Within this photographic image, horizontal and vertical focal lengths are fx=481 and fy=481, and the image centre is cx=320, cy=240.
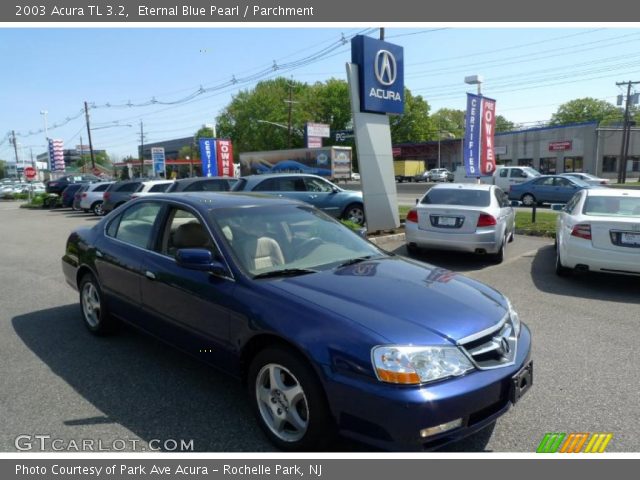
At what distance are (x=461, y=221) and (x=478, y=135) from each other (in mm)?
8892

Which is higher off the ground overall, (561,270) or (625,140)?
(625,140)

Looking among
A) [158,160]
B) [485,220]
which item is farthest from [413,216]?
[158,160]

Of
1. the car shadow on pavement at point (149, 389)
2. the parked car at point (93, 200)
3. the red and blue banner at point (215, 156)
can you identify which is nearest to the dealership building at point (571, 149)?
the red and blue banner at point (215, 156)

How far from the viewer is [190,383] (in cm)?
392

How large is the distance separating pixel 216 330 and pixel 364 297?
1116mm

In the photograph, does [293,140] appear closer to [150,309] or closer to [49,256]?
[49,256]

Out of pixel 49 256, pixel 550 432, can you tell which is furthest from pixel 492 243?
pixel 49 256

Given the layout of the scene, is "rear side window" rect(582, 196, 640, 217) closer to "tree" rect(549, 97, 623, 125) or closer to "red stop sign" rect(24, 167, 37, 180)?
"red stop sign" rect(24, 167, 37, 180)

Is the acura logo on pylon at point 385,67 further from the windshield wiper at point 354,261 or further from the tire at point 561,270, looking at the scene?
the windshield wiper at point 354,261

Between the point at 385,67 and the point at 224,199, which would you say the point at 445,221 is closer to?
the point at 385,67

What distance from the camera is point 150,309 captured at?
4.11 meters

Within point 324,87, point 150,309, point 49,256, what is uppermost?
point 324,87

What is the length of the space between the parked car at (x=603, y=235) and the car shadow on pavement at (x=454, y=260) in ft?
4.71

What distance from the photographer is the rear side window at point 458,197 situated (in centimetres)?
895
